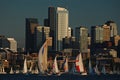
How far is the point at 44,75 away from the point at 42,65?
18066 mm

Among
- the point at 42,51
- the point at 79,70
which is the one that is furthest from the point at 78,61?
the point at 42,51

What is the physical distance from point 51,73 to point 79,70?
14370 mm

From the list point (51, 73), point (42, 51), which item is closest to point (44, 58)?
point (42, 51)

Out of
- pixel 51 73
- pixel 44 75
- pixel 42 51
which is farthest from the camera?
pixel 51 73

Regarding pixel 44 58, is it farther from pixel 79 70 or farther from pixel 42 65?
pixel 79 70

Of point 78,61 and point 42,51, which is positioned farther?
point 78,61

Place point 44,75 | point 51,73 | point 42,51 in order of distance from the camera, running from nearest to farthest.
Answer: point 42,51
point 44,75
point 51,73

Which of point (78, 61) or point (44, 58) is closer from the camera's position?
point (44, 58)

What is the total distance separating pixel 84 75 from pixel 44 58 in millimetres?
41585

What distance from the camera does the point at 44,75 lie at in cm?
17712

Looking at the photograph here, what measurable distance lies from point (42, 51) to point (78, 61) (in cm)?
2756

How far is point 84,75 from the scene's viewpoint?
197125 millimetres

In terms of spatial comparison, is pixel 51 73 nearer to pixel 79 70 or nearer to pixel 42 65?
pixel 79 70

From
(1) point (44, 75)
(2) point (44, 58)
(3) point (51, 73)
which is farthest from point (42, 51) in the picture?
(3) point (51, 73)
